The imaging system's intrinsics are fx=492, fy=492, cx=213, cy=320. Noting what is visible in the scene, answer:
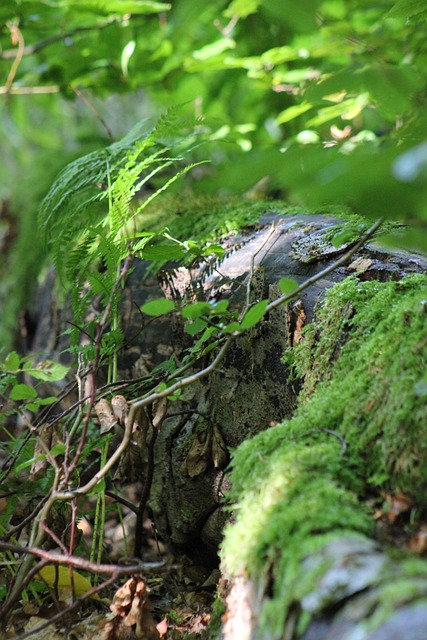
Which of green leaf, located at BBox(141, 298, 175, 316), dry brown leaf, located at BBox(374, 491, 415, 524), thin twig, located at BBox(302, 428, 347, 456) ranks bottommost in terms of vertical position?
dry brown leaf, located at BBox(374, 491, 415, 524)

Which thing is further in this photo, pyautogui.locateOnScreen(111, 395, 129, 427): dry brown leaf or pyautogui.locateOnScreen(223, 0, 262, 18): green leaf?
pyautogui.locateOnScreen(223, 0, 262, 18): green leaf

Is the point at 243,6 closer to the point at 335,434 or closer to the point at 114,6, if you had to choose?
the point at 114,6

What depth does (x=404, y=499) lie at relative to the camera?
1084 mm

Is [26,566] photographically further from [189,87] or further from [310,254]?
[189,87]

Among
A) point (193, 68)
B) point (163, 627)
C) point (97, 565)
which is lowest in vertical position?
point (163, 627)

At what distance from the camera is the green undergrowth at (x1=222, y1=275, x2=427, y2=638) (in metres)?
1.01

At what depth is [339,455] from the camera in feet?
3.98

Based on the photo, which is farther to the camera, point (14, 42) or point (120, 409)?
point (14, 42)

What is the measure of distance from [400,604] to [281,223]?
1.76 meters

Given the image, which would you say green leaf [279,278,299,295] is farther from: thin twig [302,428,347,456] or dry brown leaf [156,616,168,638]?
dry brown leaf [156,616,168,638]

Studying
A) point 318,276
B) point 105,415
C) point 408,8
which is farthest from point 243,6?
point 105,415

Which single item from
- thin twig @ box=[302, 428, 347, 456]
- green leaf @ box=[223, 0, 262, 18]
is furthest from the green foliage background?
thin twig @ box=[302, 428, 347, 456]

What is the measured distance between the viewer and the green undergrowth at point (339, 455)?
39.8 inches

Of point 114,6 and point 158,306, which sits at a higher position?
point 114,6
